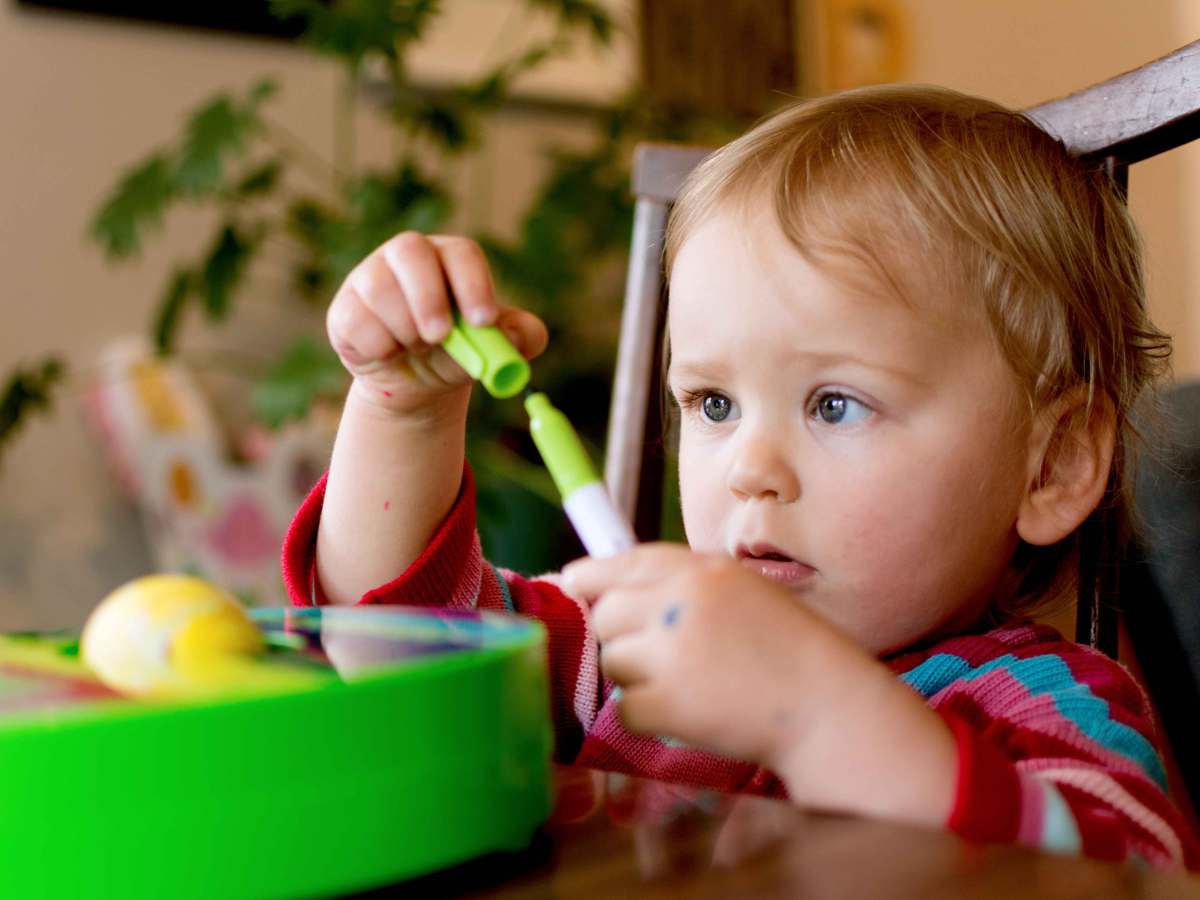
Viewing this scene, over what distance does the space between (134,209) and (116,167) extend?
1.37 feet

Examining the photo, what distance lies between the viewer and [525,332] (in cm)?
67

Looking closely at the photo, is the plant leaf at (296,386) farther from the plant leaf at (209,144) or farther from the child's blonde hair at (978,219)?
the child's blonde hair at (978,219)

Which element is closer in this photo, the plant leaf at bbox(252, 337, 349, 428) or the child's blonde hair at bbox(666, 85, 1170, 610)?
the child's blonde hair at bbox(666, 85, 1170, 610)

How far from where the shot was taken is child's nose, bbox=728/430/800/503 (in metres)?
0.69

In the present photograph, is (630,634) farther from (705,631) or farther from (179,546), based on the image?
(179,546)

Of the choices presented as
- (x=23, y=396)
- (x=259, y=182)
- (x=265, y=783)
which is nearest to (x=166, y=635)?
(x=265, y=783)

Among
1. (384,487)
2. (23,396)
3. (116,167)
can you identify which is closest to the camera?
(384,487)

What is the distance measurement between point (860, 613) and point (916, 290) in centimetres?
18

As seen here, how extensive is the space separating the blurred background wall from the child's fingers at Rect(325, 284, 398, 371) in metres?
1.58

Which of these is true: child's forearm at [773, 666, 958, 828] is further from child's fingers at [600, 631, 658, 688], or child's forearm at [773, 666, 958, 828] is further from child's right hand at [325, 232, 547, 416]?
child's right hand at [325, 232, 547, 416]

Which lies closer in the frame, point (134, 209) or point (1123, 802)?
point (1123, 802)

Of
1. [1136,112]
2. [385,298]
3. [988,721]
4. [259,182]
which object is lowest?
[988,721]

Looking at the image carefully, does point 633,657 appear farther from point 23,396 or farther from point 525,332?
point 23,396

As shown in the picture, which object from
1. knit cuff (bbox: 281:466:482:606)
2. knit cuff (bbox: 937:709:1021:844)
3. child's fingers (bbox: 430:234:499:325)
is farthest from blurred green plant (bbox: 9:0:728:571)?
knit cuff (bbox: 937:709:1021:844)
